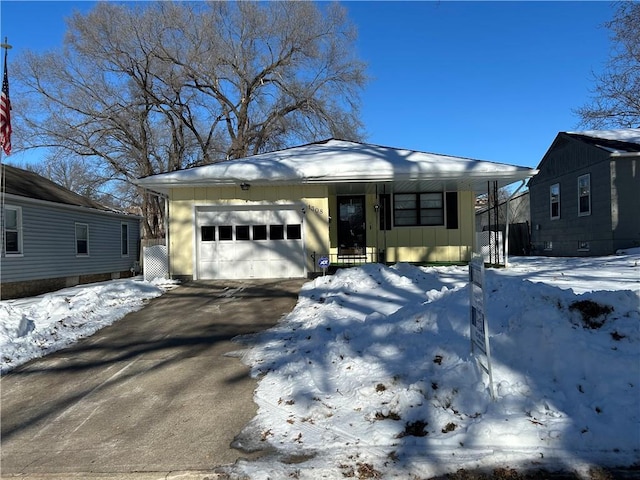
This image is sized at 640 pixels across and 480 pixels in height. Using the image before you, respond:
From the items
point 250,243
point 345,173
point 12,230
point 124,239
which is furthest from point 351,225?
point 124,239

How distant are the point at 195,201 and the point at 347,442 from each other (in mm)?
10582

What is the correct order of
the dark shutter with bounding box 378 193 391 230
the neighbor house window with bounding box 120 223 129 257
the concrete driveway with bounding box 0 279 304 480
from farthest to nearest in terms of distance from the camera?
the neighbor house window with bounding box 120 223 129 257 → the dark shutter with bounding box 378 193 391 230 → the concrete driveway with bounding box 0 279 304 480

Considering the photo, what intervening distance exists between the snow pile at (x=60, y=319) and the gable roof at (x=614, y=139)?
1716cm

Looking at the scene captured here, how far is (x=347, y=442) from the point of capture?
147 inches

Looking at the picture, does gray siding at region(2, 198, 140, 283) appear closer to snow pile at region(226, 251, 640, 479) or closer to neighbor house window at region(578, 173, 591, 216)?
snow pile at region(226, 251, 640, 479)

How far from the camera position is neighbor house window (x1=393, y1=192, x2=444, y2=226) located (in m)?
14.7

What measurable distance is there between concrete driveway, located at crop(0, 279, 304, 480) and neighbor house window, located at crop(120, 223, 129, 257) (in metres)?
13.9

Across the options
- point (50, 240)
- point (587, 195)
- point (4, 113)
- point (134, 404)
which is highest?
point (4, 113)

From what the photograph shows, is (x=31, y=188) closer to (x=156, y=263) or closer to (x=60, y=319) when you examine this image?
(x=156, y=263)

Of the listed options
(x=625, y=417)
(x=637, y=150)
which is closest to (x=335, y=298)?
(x=625, y=417)

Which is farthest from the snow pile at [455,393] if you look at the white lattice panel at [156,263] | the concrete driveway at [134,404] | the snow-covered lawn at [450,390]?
the white lattice panel at [156,263]

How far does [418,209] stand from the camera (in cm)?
1473

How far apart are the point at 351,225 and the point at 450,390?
36.1 feet

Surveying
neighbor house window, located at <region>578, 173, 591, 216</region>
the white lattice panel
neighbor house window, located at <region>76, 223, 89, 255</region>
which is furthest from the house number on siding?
neighbor house window, located at <region>578, 173, 591, 216</region>
